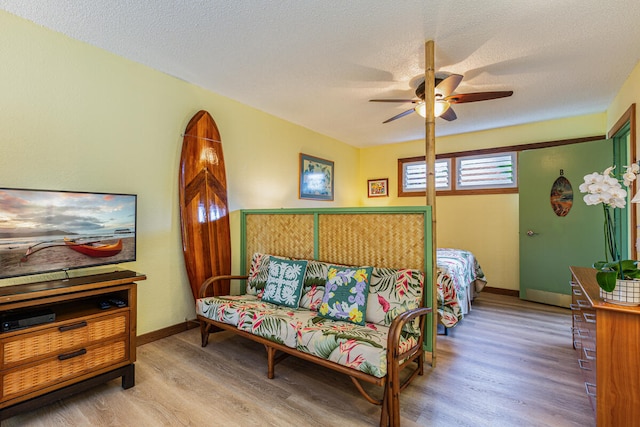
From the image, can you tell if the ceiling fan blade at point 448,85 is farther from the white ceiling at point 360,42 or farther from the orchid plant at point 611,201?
the orchid plant at point 611,201

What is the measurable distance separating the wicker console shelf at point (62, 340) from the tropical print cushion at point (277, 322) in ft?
2.65

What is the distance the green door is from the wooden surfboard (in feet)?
13.1

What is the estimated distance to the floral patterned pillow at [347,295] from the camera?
Result: 219 centimetres

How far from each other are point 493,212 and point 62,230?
5.18m

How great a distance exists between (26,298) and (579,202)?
5359 mm

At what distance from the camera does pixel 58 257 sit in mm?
2035

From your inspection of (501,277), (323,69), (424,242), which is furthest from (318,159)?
(501,277)

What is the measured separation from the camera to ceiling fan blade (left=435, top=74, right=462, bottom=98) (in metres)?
2.43

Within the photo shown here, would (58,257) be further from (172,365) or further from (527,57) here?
(527,57)

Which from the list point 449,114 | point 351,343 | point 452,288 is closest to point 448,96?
point 449,114

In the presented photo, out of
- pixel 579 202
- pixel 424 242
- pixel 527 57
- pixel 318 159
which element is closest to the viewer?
pixel 424 242

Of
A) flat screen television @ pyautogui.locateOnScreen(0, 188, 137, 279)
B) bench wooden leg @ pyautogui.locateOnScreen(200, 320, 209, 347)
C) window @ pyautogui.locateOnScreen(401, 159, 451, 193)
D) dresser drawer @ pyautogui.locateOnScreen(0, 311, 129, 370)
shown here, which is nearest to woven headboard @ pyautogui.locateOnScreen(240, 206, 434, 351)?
bench wooden leg @ pyautogui.locateOnScreen(200, 320, 209, 347)

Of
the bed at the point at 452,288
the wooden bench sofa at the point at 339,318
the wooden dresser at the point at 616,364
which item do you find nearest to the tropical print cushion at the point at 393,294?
the wooden bench sofa at the point at 339,318

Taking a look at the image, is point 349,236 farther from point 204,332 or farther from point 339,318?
point 204,332
